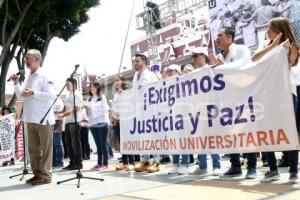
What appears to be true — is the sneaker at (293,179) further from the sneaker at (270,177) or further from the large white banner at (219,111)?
the large white banner at (219,111)

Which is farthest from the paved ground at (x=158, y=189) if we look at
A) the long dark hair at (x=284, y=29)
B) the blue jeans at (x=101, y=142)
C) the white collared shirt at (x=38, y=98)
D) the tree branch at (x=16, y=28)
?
the tree branch at (x=16, y=28)

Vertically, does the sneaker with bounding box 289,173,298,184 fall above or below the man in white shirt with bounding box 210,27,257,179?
below

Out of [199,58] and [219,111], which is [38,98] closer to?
[199,58]

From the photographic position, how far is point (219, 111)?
487cm

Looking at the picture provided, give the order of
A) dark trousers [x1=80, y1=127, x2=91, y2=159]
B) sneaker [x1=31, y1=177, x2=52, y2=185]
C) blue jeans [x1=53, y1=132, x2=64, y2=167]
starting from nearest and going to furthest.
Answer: sneaker [x1=31, y1=177, x2=52, y2=185], blue jeans [x1=53, y1=132, x2=64, y2=167], dark trousers [x1=80, y1=127, x2=91, y2=159]

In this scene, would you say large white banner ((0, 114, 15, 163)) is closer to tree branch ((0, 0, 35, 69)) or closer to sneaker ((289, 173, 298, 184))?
tree branch ((0, 0, 35, 69))

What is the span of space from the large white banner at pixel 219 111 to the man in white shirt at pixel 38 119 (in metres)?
1.30

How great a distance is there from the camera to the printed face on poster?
17.5 meters

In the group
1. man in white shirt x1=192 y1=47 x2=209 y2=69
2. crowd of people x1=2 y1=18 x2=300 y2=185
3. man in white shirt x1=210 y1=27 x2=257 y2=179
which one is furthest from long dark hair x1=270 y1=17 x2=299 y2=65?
man in white shirt x1=192 y1=47 x2=209 y2=69

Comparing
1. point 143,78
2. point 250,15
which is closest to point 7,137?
point 143,78

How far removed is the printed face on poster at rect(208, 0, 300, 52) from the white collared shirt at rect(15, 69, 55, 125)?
43.6ft

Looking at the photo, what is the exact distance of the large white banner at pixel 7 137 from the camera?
10.1 meters

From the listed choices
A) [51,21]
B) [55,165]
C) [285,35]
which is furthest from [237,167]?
[51,21]

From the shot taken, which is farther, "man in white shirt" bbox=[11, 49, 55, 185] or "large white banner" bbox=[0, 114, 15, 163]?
"large white banner" bbox=[0, 114, 15, 163]
